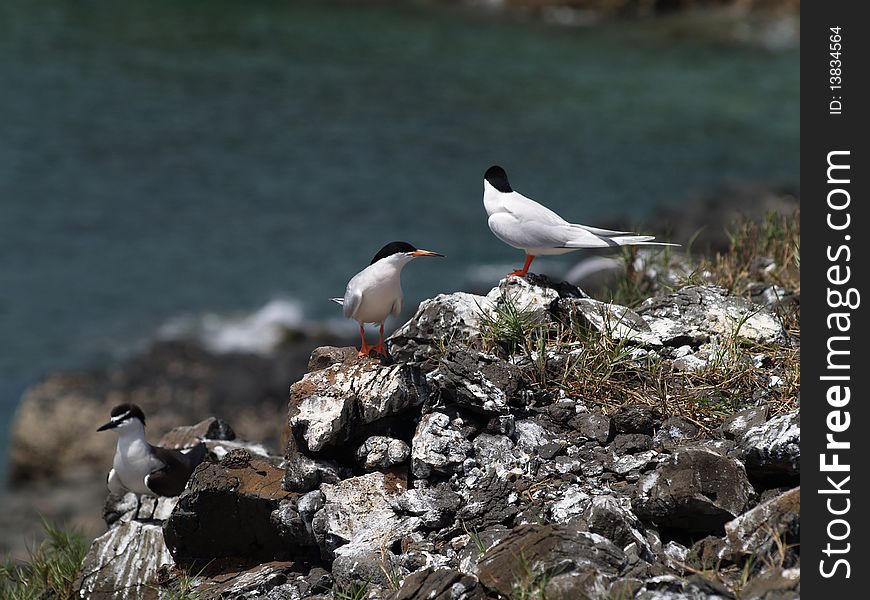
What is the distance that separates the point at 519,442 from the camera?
6.74 metres

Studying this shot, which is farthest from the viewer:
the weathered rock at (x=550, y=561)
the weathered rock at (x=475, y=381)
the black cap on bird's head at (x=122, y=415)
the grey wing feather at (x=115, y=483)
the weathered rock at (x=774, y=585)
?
the black cap on bird's head at (x=122, y=415)

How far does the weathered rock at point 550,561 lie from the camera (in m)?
5.48

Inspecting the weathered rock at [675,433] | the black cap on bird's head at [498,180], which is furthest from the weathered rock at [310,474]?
the black cap on bird's head at [498,180]

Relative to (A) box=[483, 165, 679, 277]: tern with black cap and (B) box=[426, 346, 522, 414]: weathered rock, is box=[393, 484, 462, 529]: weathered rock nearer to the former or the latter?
(B) box=[426, 346, 522, 414]: weathered rock

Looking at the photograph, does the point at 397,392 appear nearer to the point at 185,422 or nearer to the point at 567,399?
the point at 567,399

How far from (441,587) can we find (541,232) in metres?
2.56

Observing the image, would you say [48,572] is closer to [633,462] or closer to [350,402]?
[350,402]

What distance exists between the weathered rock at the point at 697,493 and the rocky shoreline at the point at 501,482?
0.01 m

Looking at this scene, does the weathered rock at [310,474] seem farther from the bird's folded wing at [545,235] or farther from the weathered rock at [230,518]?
the bird's folded wing at [545,235]

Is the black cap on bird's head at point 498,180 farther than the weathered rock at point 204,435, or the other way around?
the weathered rock at point 204,435

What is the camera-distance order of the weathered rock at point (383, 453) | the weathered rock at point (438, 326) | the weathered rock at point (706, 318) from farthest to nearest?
the weathered rock at point (706, 318), the weathered rock at point (438, 326), the weathered rock at point (383, 453)

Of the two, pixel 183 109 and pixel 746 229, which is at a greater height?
pixel 183 109

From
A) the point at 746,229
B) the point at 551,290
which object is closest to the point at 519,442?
the point at 551,290

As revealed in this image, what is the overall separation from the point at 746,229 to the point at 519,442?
4.72 m
